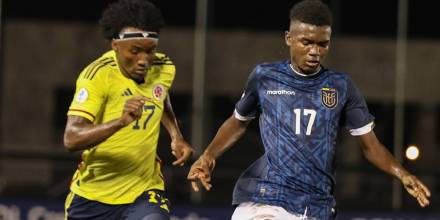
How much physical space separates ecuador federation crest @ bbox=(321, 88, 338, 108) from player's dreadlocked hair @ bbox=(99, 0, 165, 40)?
1079 mm

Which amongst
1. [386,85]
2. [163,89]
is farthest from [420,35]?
[163,89]

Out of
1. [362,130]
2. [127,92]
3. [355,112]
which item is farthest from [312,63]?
[127,92]

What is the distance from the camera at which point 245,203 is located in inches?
256

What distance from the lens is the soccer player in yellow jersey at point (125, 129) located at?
678 cm

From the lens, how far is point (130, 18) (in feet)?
22.5

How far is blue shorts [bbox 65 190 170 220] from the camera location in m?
6.85

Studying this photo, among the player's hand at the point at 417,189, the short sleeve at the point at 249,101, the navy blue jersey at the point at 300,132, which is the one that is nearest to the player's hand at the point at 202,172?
the navy blue jersey at the point at 300,132

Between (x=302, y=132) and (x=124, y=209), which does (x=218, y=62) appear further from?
(x=302, y=132)

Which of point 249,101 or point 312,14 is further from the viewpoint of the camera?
point 249,101

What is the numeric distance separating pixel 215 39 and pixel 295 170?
7.27 metres

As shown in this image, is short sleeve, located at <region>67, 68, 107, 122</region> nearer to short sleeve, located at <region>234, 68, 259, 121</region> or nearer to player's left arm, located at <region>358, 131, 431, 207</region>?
short sleeve, located at <region>234, 68, 259, 121</region>

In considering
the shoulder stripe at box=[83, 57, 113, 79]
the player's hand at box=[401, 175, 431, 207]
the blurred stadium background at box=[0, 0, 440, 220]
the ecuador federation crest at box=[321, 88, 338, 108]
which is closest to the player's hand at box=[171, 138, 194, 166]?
the shoulder stripe at box=[83, 57, 113, 79]

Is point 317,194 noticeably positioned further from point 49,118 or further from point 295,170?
point 49,118

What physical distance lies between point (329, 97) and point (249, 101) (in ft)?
1.52
